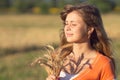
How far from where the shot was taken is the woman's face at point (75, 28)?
4.83m

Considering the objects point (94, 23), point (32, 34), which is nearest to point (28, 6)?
point (32, 34)

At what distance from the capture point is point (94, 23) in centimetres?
501

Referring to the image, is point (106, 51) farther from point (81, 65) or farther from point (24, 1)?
point (24, 1)

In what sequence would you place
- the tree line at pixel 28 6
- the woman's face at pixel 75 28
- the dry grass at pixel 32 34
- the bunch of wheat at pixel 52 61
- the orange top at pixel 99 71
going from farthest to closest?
1. the tree line at pixel 28 6
2. the dry grass at pixel 32 34
3. the woman's face at pixel 75 28
4. the orange top at pixel 99 71
5. the bunch of wheat at pixel 52 61

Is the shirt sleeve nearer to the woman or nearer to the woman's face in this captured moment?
the woman

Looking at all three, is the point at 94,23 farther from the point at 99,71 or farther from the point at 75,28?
the point at 99,71

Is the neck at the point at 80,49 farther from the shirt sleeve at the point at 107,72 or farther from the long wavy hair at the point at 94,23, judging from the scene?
the shirt sleeve at the point at 107,72

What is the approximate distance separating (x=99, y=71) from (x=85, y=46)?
31 centimetres

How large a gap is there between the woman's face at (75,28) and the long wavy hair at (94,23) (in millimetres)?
43

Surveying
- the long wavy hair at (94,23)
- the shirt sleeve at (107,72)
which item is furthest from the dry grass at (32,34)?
the shirt sleeve at (107,72)

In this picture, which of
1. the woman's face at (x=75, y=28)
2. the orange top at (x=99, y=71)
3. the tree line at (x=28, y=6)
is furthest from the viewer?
the tree line at (x=28, y=6)

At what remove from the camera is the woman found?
475cm

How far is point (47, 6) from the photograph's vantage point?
9331 centimetres

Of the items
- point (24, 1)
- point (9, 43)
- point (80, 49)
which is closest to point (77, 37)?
point (80, 49)
